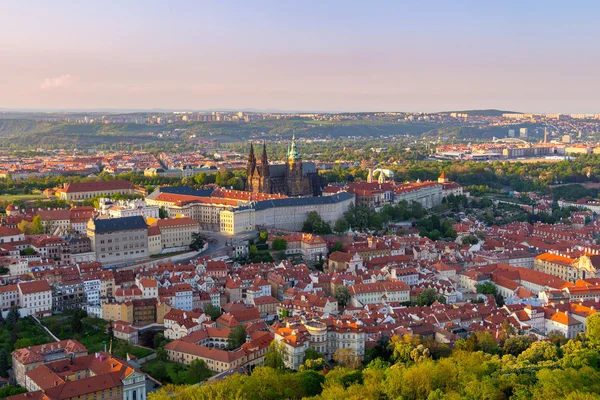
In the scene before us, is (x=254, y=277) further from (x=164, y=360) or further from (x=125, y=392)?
(x=125, y=392)

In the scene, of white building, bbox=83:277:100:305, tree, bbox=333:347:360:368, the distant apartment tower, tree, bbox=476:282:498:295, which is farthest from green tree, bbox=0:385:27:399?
the distant apartment tower

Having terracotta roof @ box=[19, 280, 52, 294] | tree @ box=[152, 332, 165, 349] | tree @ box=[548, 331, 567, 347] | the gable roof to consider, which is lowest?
tree @ box=[152, 332, 165, 349]

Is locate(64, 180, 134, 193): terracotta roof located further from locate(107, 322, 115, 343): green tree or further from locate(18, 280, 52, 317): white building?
locate(107, 322, 115, 343): green tree

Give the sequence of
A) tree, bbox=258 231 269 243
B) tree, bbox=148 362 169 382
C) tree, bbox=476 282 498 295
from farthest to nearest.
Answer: tree, bbox=258 231 269 243 → tree, bbox=476 282 498 295 → tree, bbox=148 362 169 382

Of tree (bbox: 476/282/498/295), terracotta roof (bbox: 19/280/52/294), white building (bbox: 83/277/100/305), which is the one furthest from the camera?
tree (bbox: 476/282/498/295)

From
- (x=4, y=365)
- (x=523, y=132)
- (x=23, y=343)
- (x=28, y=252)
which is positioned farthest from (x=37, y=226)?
(x=523, y=132)

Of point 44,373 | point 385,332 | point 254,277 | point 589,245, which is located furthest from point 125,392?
point 589,245
